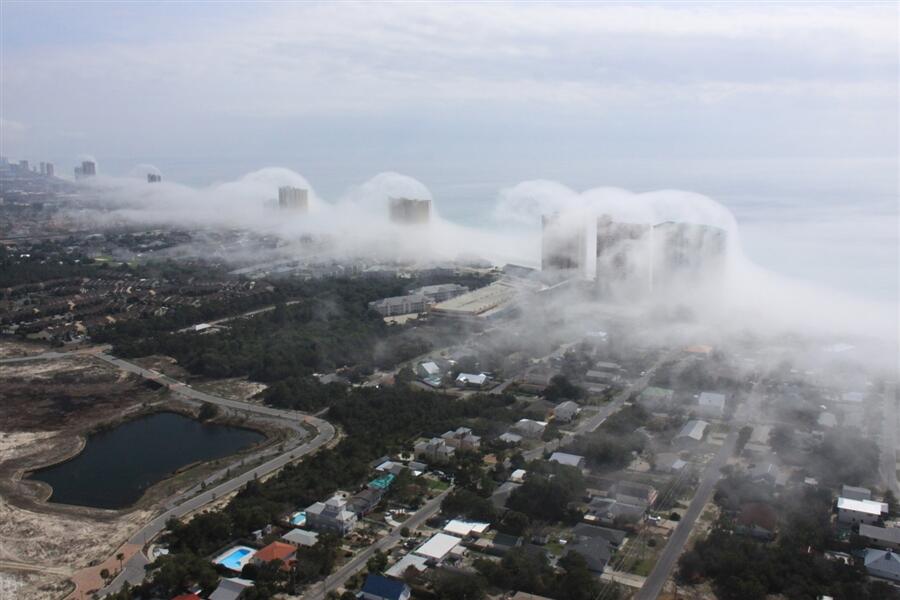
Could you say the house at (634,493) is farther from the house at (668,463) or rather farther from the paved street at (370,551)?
the paved street at (370,551)

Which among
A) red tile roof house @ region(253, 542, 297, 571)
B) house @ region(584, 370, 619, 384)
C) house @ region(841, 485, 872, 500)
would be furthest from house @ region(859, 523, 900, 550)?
house @ region(584, 370, 619, 384)

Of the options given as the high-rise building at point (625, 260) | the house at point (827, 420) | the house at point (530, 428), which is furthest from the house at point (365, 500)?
the high-rise building at point (625, 260)

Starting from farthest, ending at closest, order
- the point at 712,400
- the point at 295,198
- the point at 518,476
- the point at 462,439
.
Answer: the point at 295,198, the point at 712,400, the point at 462,439, the point at 518,476

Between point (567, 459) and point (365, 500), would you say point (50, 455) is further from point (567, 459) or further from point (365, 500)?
point (567, 459)

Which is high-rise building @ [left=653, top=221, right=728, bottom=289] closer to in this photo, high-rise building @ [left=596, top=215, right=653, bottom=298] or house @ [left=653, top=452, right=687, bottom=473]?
high-rise building @ [left=596, top=215, right=653, bottom=298]

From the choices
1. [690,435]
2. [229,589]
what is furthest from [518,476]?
[229,589]
